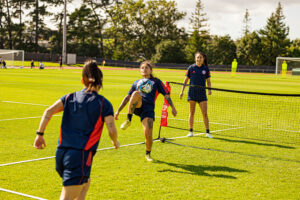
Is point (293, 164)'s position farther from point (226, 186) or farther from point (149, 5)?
point (149, 5)

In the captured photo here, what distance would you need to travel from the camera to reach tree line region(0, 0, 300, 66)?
95438mm

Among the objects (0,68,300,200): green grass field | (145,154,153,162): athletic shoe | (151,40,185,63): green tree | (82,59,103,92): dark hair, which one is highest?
(151,40,185,63): green tree

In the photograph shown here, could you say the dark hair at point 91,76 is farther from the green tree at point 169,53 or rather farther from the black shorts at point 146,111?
the green tree at point 169,53

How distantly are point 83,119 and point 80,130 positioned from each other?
124 millimetres

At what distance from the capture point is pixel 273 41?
9438 centimetres

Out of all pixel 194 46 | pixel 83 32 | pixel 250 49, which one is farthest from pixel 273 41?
pixel 83 32

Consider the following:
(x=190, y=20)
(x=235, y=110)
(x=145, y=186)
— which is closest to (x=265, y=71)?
(x=190, y=20)

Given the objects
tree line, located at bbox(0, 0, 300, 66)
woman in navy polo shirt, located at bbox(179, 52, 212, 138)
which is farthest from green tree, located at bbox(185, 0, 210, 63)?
woman in navy polo shirt, located at bbox(179, 52, 212, 138)

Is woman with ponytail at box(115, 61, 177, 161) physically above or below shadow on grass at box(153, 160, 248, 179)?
above

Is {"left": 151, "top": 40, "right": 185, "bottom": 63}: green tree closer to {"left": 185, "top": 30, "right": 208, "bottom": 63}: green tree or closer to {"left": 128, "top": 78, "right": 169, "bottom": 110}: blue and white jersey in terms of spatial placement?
{"left": 185, "top": 30, "right": 208, "bottom": 63}: green tree

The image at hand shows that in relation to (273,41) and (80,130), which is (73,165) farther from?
(273,41)

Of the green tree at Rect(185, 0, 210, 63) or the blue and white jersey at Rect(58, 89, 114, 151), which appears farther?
the green tree at Rect(185, 0, 210, 63)

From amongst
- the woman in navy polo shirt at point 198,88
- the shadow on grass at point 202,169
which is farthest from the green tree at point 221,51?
the shadow on grass at point 202,169

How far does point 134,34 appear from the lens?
364 ft
